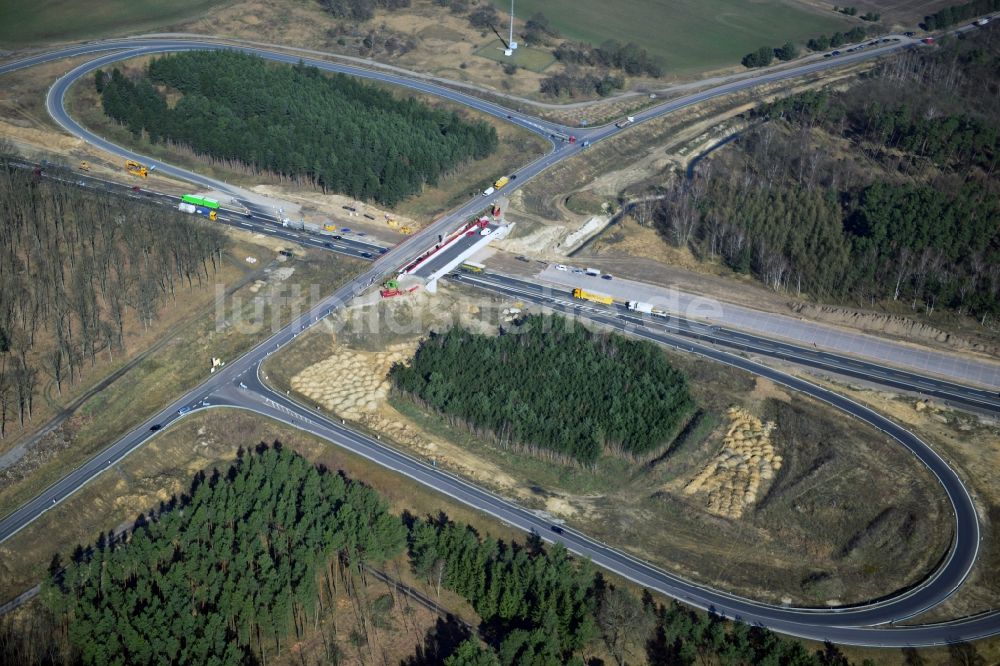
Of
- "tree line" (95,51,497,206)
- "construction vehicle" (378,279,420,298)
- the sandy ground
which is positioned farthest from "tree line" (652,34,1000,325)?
"construction vehicle" (378,279,420,298)

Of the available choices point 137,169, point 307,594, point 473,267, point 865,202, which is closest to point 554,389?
point 473,267

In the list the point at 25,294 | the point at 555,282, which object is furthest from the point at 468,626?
the point at 25,294

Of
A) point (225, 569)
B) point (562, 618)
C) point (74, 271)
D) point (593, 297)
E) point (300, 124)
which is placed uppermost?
point (300, 124)

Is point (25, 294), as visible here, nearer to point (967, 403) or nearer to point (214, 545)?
point (214, 545)

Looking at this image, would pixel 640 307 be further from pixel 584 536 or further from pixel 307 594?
pixel 307 594

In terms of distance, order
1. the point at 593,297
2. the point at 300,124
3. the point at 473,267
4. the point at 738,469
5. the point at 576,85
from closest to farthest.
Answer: the point at 738,469 → the point at 593,297 → the point at 473,267 → the point at 300,124 → the point at 576,85

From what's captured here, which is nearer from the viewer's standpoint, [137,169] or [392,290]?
[392,290]

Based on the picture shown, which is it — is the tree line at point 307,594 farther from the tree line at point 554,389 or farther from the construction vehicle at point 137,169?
the construction vehicle at point 137,169
